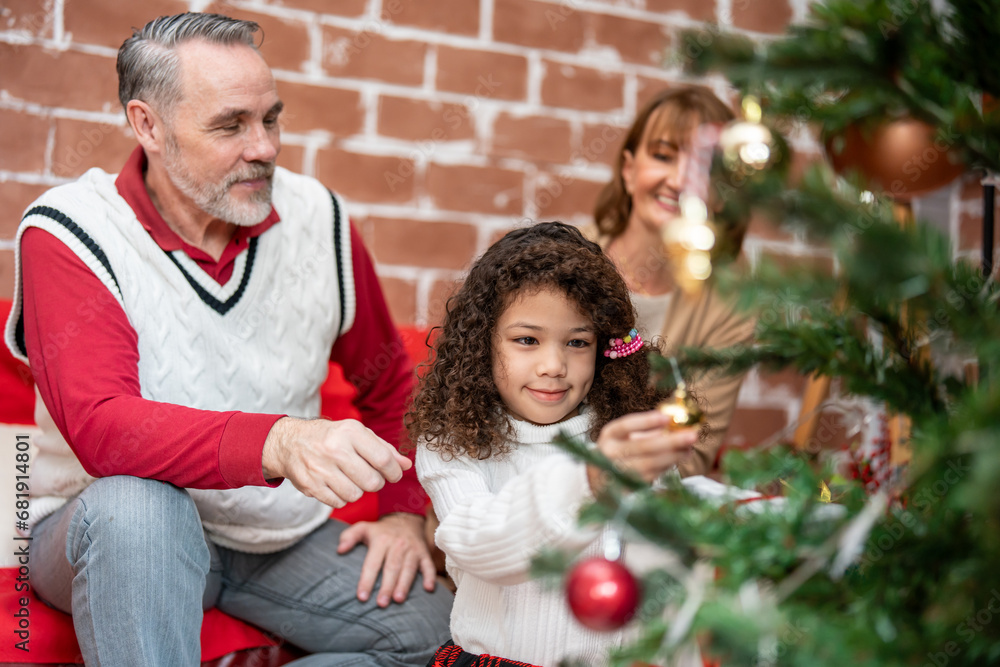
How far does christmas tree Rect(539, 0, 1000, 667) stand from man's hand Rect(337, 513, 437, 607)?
869mm

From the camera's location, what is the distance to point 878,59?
52 cm

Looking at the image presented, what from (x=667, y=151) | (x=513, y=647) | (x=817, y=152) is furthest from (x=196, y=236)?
(x=817, y=152)

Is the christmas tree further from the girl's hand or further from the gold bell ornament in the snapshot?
the gold bell ornament

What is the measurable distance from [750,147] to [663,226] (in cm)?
101

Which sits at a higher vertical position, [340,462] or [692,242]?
[692,242]

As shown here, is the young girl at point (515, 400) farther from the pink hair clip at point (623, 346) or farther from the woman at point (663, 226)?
the woman at point (663, 226)

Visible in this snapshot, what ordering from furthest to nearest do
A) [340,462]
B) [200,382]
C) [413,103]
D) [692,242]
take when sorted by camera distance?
[413,103] < [692,242] < [200,382] < [340,462]

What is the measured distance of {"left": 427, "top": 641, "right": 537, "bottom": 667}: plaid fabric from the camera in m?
1.01

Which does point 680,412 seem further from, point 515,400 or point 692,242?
point 692,242

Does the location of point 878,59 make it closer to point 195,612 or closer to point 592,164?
point 195,612

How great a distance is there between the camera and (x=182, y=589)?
3.53ft

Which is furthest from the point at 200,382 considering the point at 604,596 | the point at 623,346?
the point at 604,596

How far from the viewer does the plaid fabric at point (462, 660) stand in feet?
3.32

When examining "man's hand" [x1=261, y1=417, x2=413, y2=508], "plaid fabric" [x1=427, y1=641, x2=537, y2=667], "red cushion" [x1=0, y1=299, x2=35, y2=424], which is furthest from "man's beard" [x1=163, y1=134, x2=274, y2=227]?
"plaid fabric" [x1=427, y1=641, x2=537, y2=667]
